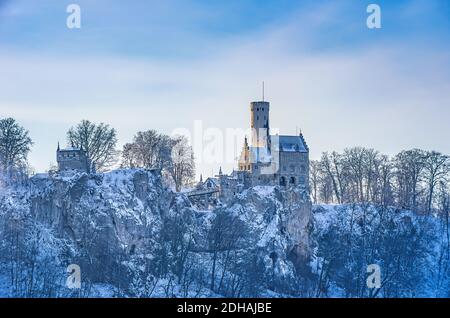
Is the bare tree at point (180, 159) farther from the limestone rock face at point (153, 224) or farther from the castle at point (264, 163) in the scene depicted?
the limestone rock face at point (153, 224)

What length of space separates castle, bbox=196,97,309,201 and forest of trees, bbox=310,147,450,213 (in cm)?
461

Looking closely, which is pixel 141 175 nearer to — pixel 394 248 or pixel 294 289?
pixel 294 289

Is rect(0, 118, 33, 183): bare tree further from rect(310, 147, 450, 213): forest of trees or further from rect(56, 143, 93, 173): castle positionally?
rect(310, 147, 450, 213): forest of trees

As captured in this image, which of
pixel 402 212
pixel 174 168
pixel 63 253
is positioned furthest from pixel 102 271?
pixel 402 212

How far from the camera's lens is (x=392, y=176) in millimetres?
120562

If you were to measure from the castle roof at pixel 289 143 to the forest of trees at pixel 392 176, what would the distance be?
Result: 13.8 feet

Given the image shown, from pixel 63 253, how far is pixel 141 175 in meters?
9.19

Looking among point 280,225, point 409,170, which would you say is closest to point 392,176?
point 409,170

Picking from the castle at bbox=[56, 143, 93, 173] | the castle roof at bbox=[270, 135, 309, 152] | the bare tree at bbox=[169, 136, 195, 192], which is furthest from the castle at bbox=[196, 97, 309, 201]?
the castle at bbox=[56, 143, 93, 173]

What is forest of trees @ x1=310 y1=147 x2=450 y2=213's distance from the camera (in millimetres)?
118562

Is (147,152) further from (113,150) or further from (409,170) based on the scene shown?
(409,170)

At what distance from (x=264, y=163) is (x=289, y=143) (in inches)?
191

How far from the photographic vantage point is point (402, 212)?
112562 mm

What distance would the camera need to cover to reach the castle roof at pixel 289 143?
118 m
